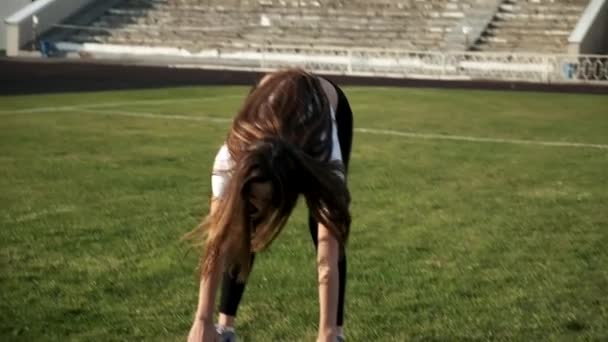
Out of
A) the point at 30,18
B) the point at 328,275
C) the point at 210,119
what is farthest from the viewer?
the point at 30,18

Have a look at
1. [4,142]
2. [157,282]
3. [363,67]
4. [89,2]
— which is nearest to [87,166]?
[4,142]

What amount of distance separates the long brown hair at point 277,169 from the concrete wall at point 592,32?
30839 millimetres

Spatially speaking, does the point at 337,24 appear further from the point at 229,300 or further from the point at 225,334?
the point at 225,334

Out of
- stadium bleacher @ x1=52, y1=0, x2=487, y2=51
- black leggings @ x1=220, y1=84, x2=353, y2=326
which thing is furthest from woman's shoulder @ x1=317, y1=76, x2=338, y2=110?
stadium bleacher @ x1=52, y1=0, x2=487, y2=51

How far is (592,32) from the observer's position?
1373 inches

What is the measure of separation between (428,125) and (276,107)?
12.7 metres

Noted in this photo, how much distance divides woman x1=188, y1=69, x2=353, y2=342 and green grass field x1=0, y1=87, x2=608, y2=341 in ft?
4.34

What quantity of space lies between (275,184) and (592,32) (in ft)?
109

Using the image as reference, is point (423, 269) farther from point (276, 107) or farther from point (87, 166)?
point (87, 166)

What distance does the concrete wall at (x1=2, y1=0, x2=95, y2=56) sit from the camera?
42125 mm

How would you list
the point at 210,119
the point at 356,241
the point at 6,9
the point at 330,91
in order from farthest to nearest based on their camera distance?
1. the point at 6,9
2. the point at 210,119
3. the point at 356,241
4. the point at 330,91

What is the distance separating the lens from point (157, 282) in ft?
19.7

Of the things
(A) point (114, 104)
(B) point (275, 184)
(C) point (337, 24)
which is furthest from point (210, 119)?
(C) point (337, 24)

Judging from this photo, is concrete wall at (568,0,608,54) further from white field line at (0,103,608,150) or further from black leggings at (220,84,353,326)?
black leggings at (220,84,353,326)
